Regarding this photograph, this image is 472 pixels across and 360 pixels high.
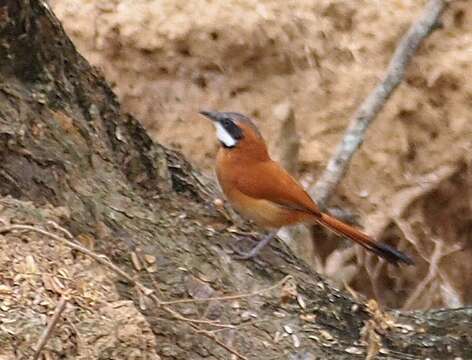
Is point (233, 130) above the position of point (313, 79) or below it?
below

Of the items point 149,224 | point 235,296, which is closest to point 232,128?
point 149,224

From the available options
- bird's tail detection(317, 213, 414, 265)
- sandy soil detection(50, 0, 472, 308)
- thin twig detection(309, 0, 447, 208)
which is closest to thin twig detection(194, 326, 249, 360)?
bird's tail detection(317, 213, 414, 265)

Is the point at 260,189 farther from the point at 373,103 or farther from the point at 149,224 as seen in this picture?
the point at 373,103

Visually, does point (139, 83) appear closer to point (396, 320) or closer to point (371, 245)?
point (371, 245)

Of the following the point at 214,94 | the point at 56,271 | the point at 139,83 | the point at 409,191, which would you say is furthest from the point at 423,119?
the point at 56,271

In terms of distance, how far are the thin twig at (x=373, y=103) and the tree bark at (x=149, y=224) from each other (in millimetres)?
1427

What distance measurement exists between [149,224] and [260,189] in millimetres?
738

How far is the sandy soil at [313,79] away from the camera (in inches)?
217

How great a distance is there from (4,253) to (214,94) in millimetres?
2883

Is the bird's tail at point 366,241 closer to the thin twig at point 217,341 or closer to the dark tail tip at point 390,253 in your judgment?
the dark tail tip at point 390,253

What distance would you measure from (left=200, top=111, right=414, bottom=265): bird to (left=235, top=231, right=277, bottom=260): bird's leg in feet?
0.46

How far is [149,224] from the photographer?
133 inches

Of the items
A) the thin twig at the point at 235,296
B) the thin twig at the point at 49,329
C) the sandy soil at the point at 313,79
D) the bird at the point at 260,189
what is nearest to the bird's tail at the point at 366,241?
the bird at the point at 260,189

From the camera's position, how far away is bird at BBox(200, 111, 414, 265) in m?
3.96
